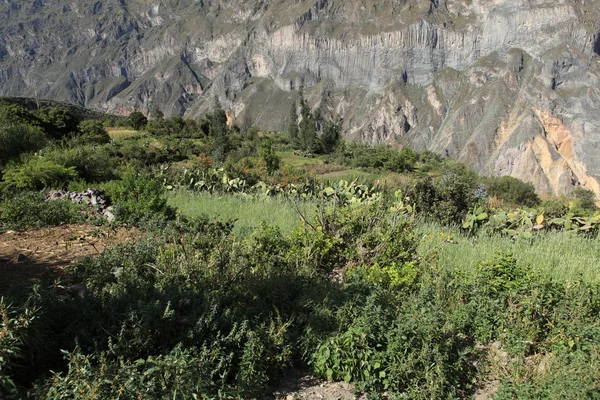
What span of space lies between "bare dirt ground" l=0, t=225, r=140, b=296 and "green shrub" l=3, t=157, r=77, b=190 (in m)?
3.43

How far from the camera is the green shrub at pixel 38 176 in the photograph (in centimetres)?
932

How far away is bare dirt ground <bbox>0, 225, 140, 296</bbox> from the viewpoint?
15.2ft

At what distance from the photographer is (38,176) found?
9.48m

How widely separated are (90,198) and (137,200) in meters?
1.51

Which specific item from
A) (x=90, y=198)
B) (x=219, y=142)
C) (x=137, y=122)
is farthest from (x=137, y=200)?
(x=137, y=122)

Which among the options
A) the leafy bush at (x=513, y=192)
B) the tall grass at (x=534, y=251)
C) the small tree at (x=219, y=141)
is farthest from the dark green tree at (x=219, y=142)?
the tall grass at (x=534, y=251)

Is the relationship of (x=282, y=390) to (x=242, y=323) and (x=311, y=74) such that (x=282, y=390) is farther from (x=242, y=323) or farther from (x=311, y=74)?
(x=311, y=74)

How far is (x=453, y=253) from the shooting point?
5809mm

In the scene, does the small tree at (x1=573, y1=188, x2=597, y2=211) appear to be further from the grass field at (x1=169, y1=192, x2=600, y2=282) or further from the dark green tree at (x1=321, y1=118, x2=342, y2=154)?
the dark green tree at (x1=321, y1=118, x2=342, y2=154)

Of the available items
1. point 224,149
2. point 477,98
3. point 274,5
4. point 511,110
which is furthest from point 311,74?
point 224,149

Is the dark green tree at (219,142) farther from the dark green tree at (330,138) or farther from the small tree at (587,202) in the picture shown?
the small tree at (587,202)

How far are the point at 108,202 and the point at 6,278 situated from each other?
3.90m

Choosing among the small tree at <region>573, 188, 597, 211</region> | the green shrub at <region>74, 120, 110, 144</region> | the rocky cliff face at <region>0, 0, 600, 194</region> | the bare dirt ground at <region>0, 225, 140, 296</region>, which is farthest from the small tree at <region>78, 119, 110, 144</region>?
the rocky cliff face at <region>0, 0, 600, 194</region>

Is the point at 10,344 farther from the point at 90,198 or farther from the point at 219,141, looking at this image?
the point at 219,141
